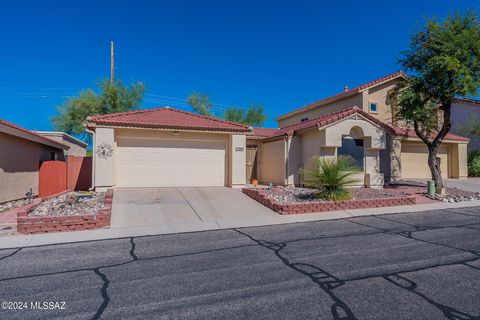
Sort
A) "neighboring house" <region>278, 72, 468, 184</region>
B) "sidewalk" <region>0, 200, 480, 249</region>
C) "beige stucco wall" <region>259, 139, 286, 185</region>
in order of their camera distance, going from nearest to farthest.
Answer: "sidewalk" <region>0, 200, 480, 249</region>
"beige stucco wall" <region>259, 139, 286, 185</region>
"neighboring house" <region>278, 72, 468, 184</region>

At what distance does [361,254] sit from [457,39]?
12.9 m

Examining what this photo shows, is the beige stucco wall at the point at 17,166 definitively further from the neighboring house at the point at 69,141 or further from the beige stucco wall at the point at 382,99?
the beige stucco wall at the point at 382,99

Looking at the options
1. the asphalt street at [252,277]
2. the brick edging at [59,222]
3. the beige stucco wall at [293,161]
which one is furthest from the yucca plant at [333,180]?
the brick edging at [59,222]

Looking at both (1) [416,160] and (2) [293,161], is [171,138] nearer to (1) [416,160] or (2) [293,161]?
(2) [293,161]

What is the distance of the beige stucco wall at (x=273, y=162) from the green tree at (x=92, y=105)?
53.4ft

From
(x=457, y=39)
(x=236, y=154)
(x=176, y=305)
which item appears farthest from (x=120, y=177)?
(x=457, y=39)

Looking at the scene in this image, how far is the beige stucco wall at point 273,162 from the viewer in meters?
16.8

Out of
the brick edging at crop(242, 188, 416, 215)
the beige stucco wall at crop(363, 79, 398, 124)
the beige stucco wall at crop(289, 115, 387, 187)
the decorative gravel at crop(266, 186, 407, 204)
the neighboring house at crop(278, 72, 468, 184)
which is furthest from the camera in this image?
the beige stucco wall at crop(363, 79, 398, 124)

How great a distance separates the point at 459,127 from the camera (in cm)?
2411

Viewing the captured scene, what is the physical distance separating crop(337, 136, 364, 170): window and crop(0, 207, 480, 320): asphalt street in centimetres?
789

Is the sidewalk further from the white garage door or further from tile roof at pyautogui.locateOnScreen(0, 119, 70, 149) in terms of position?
tile roof at pyautogui.locateOnScreen(0, 119, 70, 149)

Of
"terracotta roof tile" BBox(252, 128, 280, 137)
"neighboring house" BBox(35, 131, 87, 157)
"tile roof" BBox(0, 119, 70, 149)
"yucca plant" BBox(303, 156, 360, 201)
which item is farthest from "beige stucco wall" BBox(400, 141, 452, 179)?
"neighboring house" BBox(35, 131, 87, 157)

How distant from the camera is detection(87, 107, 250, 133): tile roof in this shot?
13.7 meters

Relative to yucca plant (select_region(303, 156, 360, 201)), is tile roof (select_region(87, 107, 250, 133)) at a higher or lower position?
higher
